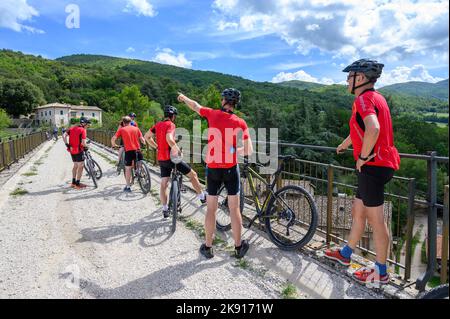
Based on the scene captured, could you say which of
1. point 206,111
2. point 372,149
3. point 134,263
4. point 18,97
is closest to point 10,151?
point 134,263

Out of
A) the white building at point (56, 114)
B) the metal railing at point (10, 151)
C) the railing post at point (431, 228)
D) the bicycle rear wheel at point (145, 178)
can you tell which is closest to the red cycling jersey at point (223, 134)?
the railing post at point (431, 228)

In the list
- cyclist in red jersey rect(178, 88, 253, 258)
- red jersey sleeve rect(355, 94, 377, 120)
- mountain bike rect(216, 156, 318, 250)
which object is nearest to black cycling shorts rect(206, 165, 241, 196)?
cyclist in red jersey rect(178, 88, 253, 258)

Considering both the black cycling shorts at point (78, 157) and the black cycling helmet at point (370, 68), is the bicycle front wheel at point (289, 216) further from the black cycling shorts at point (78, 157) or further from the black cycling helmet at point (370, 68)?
the black cycling shorts at point (78, 157)

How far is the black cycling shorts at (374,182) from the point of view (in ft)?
10.4

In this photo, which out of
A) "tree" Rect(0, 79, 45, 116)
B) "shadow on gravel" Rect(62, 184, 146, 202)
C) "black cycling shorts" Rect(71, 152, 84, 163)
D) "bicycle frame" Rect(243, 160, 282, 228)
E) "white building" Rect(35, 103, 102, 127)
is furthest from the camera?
"white building" Rect(35, 103, 102, 127)

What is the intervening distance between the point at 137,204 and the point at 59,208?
62.7 inches

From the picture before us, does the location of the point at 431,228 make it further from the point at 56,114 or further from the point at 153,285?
the point at 56,114

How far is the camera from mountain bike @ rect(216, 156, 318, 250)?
167 inches

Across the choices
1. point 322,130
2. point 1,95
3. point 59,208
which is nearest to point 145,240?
point 59,208

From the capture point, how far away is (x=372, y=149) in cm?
305

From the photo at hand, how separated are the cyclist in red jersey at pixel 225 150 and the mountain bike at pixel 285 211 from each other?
0.67 metres

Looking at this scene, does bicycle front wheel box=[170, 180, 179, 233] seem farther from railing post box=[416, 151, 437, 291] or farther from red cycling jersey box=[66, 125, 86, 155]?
red cycling jersey box=[66, 125, 86, 155]

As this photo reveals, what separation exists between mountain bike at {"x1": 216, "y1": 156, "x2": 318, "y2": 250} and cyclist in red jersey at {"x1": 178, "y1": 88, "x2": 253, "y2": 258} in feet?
2.19

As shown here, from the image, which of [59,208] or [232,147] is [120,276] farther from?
[59,208]
